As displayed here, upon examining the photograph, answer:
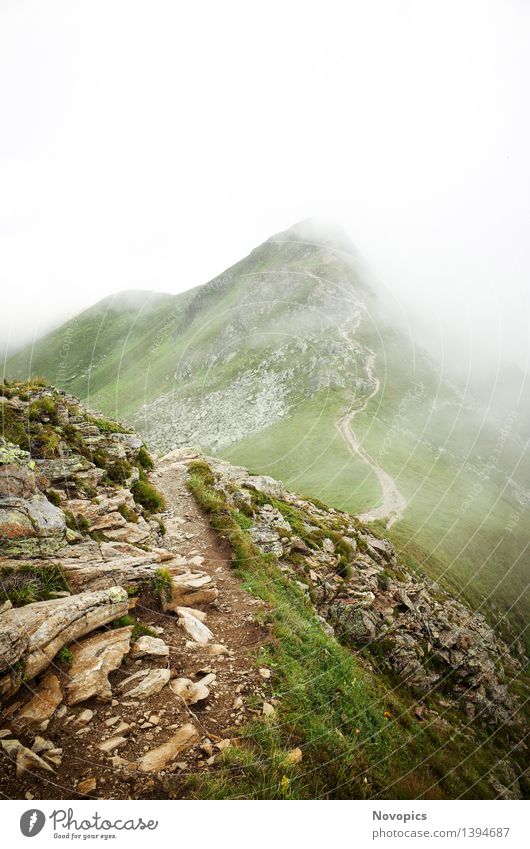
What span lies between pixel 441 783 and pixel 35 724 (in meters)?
12.4

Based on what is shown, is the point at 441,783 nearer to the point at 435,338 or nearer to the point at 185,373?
the point at 185,373

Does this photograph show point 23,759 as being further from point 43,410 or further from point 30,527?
Answer: point 43,410

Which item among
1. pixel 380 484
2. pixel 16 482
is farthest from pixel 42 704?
pixel 380 484

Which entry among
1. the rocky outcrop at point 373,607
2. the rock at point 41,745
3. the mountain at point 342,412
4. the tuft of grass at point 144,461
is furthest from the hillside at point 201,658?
the mountain at point 342,412

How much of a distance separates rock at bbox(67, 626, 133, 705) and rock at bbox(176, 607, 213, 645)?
5.37ft

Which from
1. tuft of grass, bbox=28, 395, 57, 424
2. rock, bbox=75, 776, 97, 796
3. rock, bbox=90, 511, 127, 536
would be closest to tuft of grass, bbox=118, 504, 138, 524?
rock, bbox=90, 511, 127, 536

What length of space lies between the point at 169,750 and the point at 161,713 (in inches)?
32.8

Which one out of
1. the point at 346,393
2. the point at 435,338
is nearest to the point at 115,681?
the point at 346,393

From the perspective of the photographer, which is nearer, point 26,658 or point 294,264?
point 26,658

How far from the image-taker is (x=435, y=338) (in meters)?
171

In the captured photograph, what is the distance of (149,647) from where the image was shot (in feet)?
27.8

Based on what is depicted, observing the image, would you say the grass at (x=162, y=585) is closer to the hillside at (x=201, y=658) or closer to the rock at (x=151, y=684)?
the hillside at (x=201, y=658)

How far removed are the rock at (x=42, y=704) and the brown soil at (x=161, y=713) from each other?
0.59 feet

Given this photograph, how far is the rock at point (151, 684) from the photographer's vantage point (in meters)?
7.26
